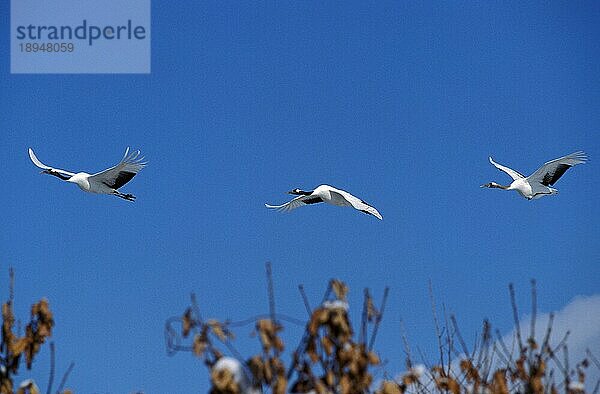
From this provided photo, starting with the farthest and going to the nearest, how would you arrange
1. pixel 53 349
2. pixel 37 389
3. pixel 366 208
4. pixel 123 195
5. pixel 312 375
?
pixel 123 195 < pixel 366 208 < pixel 37 389 < pixel 53 349 < pixel 312 375

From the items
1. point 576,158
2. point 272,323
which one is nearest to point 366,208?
point 576,158

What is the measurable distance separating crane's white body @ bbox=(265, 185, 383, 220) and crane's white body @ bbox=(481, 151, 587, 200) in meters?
2.48

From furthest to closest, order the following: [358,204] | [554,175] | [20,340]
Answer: [554,175] → [358,204] → [20,340]

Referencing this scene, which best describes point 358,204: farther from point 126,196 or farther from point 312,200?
point 126,196

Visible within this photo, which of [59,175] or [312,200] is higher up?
[59,175]

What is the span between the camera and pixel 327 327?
3.53 meters

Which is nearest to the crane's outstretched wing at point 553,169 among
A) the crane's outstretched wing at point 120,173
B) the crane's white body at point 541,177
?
the crane's white body at point 541,177

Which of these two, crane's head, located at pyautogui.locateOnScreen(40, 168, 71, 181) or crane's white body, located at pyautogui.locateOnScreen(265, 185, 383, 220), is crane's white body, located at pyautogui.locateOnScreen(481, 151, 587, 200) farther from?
crane's head, located at pyautogui.locateOnScreen(40, 168, 71, 181)

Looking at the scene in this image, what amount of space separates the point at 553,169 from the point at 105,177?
4.96 m

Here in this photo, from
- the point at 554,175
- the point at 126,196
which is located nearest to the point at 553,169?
the point at 554,175

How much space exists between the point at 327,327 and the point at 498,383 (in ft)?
3.06

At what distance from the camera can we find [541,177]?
1067cm

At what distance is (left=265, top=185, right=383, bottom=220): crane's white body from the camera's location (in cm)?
903

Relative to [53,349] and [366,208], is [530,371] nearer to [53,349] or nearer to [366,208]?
[53,349]
